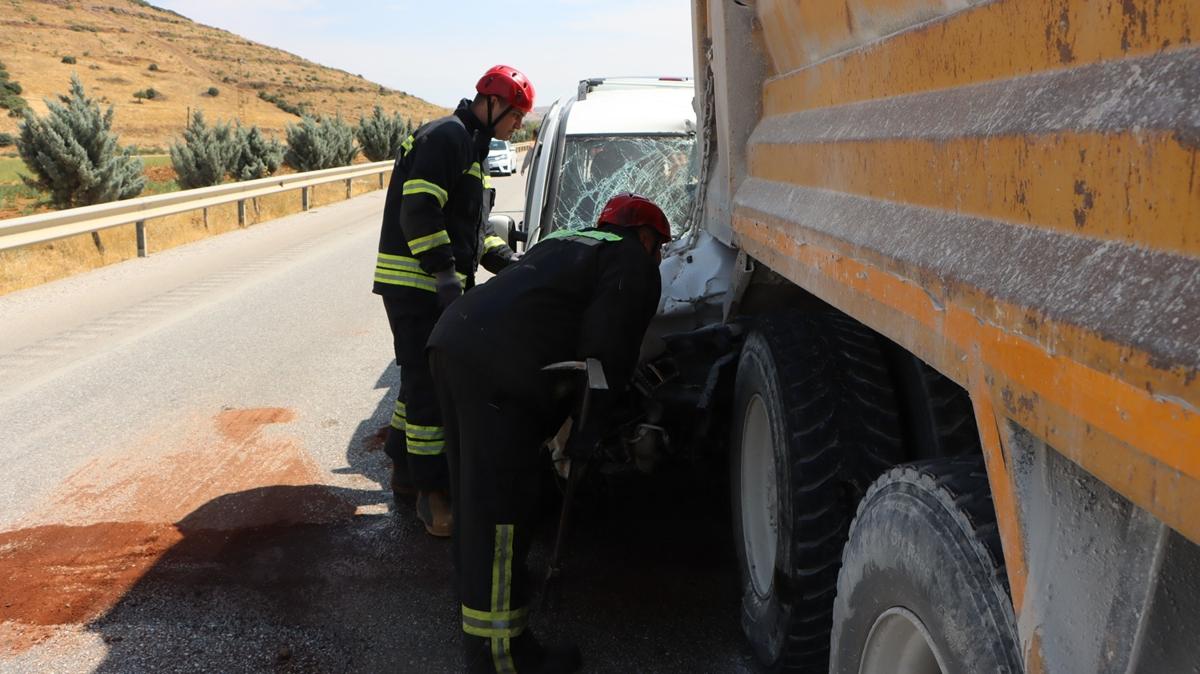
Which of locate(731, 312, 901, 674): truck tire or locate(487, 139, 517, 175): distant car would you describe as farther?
locate(487, 139, 517, 175): distant car

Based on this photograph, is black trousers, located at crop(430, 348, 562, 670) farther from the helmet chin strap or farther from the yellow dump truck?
the helmet chin strap

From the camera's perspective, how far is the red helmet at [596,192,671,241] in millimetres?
3604

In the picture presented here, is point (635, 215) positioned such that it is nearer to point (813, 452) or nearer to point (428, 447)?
point (813, 452)

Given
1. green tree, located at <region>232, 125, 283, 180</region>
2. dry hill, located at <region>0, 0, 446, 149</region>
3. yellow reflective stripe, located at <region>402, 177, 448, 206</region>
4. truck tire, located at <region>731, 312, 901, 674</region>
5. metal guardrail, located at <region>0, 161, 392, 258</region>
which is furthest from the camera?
dry hill, located at <region>0, 0, 446, 149</region>

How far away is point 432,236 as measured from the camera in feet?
14.4

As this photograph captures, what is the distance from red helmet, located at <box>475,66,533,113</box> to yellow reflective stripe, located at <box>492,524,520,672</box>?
2.04 meters

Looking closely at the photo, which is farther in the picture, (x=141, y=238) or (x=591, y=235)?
(x=141, y=238)

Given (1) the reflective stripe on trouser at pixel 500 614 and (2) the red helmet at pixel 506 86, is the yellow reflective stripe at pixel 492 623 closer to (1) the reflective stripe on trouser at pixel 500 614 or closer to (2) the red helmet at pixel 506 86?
(1) the reflective stripe on trouser at pixel 500 614

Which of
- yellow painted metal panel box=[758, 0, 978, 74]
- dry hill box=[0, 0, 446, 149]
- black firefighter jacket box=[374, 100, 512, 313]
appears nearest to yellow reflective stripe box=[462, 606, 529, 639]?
black firefighter jacket box=[374, 100, 512, 313]

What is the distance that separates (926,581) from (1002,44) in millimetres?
856

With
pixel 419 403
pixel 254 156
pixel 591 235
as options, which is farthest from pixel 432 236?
pixel 254 156


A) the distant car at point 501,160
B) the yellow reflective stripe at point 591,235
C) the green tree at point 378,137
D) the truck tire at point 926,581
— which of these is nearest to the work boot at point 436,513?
the yellow reflective stripe at point 591,235

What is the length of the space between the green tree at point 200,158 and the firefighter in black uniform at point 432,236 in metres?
18.4

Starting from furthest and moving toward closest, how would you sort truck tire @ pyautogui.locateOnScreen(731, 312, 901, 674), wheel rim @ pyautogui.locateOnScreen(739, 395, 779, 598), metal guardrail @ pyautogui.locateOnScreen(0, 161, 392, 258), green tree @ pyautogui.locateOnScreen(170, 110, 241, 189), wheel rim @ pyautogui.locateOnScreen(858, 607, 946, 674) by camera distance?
green tree @ pyautogui.locateOnScreen(170, 110, 241, 189), metal guardrail @ pyautogui.locateOnScreen(0, 161, 392, 258), wheel rim @ pyautogui.locateOnScreen(739, 395, 779, 598), truck tire @ pyautogui.locateOnScreen(731, 312, 901, 674), wheel rim @ pyautogui.locateOnScreen(858, 607, 946, 674)
